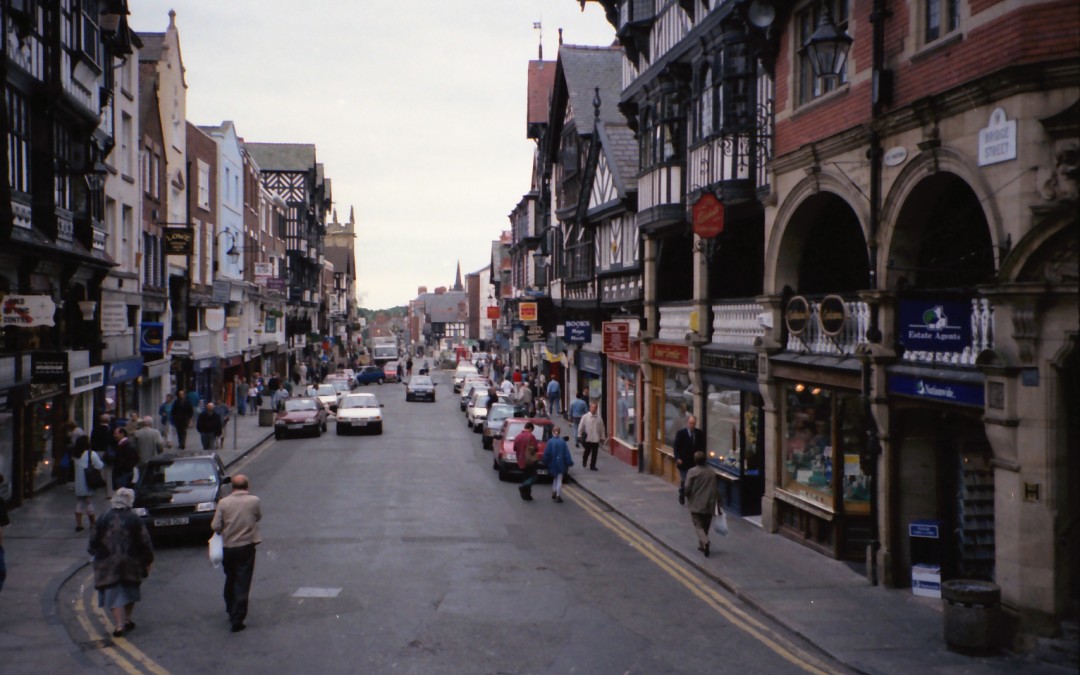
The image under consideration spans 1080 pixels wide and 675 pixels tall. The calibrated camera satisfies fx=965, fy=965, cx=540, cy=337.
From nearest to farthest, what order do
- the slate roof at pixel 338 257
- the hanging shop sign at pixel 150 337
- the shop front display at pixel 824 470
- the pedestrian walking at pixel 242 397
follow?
the shop front display at pixel 824 470, the hanging shop sign at pixel 150 337, the pedestrian walking at pixel 242 397, the slate roof at pixel 338 257

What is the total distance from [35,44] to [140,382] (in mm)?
14437

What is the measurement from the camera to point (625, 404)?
98.5 feet

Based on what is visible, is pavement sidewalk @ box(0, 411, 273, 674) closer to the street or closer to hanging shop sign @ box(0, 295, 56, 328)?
the street

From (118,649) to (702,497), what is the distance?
8832 mm

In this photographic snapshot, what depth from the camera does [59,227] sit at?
2295cm

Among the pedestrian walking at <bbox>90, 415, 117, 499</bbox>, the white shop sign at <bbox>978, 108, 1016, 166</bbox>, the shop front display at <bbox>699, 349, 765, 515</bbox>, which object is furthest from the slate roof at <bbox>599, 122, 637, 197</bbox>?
the white shop sign at <bbox>978, 108, 1016, 166</bbox>

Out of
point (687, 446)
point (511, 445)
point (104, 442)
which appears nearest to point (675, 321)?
point (687, 446)

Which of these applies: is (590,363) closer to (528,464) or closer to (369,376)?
(528,464)

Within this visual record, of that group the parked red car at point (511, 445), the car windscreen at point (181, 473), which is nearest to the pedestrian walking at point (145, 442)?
the car windscreen at point (181, 473)

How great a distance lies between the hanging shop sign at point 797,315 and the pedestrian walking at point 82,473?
12.7 metres

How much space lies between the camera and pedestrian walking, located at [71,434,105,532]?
683 inches

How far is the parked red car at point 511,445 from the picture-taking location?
24906 mm

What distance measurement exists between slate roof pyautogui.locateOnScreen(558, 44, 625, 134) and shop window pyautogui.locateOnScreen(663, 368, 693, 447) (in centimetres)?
1489

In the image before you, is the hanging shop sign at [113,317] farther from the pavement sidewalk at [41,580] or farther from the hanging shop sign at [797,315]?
the hanging shop sign at [797,315]
